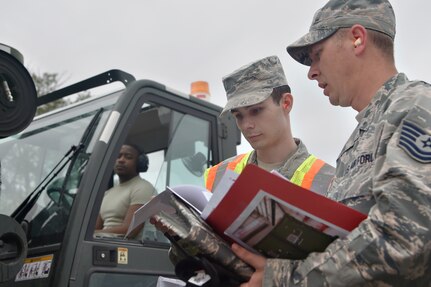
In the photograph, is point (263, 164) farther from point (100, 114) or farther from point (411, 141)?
point (411, 141)

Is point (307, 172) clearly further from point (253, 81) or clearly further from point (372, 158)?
point (372, 158)

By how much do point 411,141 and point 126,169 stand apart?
226 centimetres

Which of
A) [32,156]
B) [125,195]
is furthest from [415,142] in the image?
[32,156]

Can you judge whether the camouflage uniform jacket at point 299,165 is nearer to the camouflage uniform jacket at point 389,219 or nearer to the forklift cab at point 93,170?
the forklift cab at point 93,170

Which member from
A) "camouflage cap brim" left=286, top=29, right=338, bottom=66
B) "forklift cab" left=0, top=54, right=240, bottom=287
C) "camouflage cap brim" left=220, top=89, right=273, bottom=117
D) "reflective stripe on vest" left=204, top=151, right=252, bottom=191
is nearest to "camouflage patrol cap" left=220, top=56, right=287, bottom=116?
"camouflage cap brim" left=220, top=89, right=273, bottom=117

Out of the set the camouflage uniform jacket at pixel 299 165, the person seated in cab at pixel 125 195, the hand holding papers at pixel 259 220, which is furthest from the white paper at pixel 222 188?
the person seated in cab at pixel 125 195

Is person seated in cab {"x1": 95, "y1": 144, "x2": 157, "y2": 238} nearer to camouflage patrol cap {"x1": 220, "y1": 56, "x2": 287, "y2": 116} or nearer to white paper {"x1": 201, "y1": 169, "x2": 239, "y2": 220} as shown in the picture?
camouflage patrol cap {"x1": 220, "y1": 56, "x2": 287, "y2": 116}

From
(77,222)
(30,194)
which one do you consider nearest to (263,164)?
(77,222)

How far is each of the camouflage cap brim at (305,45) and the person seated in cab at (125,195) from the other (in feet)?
5.07

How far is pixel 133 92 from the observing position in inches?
125

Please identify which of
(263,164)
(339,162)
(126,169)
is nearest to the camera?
(339,162)

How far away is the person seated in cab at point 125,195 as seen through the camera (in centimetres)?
303

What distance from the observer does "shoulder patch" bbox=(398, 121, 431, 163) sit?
124 cm

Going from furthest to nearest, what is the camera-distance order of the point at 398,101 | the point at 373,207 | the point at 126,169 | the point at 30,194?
the point at 126,169 < the point at 30,194 < the point at 398,101 < the point at 373,207
